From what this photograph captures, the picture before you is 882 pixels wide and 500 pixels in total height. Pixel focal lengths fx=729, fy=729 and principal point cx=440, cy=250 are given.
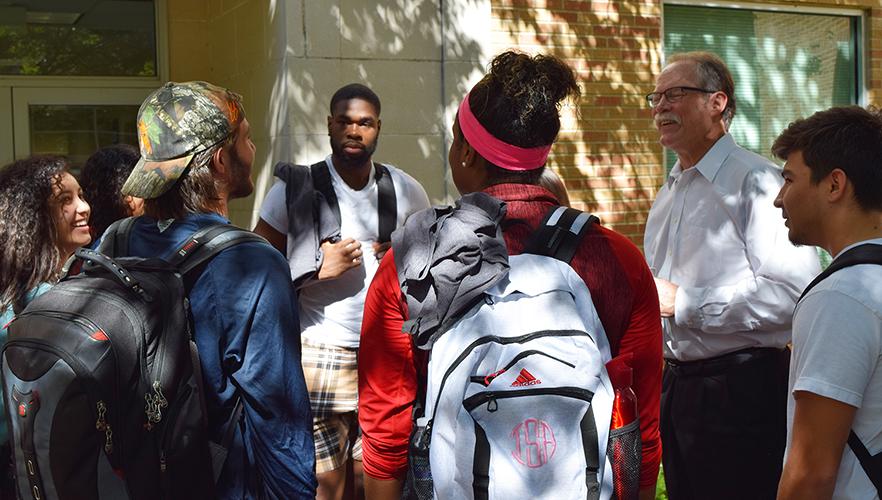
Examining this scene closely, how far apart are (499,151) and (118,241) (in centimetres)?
106

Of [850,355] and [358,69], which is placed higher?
A: [358,69]

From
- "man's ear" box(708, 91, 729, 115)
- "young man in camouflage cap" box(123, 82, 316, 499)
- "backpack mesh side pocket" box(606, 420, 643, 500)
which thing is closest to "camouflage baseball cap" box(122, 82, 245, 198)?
"young man in camouflage cap" box(123, 82, 316, 499)

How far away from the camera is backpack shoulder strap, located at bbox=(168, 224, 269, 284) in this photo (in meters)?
1.78

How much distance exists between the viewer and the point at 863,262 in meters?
1.82

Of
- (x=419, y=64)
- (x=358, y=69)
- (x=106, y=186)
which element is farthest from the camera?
(x=419, y=64)

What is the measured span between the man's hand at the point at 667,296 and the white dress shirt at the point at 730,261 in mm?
21

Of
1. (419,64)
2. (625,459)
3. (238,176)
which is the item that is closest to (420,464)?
(625,459)

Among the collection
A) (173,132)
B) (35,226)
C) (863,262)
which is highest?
(173,132)

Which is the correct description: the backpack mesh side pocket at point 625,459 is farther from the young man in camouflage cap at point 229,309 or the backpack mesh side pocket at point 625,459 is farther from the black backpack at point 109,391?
the black backpack at point 109,391

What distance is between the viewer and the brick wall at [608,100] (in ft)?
19.6

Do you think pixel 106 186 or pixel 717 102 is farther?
pixel 106 186

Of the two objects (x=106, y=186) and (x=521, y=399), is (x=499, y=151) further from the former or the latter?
(x=106, y=186)

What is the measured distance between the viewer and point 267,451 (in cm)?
181

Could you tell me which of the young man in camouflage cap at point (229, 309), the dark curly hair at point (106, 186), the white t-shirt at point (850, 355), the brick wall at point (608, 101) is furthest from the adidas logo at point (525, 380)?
the brick wall at point (608, 101)
